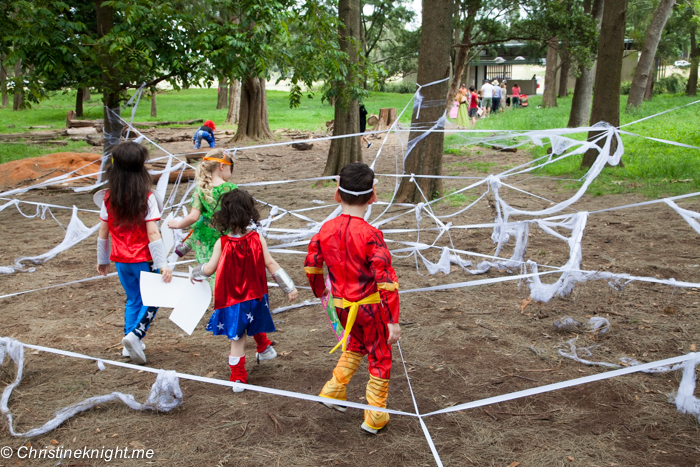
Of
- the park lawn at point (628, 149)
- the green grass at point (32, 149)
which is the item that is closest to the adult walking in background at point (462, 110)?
the park lawn at point (628, 149)

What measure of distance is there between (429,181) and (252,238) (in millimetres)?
4984

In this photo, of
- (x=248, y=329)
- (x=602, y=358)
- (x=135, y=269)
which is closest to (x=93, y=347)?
(x=135, y=269)

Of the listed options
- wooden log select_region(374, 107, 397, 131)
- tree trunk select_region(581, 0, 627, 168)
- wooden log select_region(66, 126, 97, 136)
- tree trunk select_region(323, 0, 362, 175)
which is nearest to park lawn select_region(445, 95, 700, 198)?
tree trunk select_region(581, 0, 627, 168)

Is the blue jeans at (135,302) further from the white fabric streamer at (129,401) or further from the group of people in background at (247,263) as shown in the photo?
the white fabric streamer at (129,401)

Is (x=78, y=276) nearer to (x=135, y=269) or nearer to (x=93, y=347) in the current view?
(x=93, y=347)

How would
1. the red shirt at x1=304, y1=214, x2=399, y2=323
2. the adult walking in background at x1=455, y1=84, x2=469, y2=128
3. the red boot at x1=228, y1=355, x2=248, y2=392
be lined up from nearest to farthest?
the red shirt at x1=304, y1=214, x2=399, y2=323 < the red boot at x1=228, y1=355, x2=248, y2=392 < the adult walking in background at x1=455, y1=84, x2=469, y2=128

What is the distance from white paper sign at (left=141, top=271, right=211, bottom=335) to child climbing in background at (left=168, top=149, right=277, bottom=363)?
0.34 metres

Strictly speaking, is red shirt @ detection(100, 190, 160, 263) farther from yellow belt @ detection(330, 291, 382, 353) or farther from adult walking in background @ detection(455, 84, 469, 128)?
adult walking in background @ detection(455, 84, 469, 128)

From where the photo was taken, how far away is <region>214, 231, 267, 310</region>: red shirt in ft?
10.1

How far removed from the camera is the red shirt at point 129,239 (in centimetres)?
336

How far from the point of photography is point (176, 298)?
3.34m

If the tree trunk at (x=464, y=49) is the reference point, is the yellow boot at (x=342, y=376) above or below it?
below

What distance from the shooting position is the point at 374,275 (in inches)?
104

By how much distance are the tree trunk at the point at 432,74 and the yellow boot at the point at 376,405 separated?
5203mm
